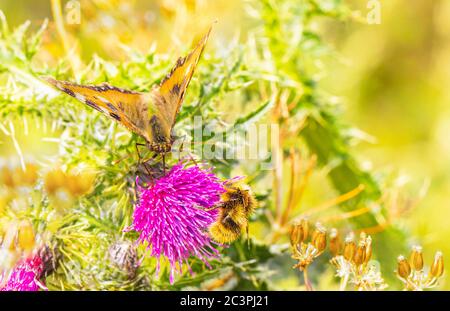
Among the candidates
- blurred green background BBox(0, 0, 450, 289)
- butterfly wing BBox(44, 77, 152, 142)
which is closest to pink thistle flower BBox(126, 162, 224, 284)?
butterfly wing BBox(44, 77, 152, 142)

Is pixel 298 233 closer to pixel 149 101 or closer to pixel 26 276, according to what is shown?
pixel 149 101

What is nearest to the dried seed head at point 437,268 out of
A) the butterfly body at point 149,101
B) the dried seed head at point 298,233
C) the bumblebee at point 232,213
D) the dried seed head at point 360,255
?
the dried seed head at point 360,255

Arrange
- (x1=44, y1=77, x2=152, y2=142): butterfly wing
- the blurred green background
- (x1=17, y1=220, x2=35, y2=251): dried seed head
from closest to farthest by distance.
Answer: (x1=44, y1=77, x2=152, y2=142): butterfly wing
(x1=17, y1=220, x2=35, y2=251): dried seed head
the blurred green background

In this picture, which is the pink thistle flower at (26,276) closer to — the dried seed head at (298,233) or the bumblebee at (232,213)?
the bumblebee at (232,213)

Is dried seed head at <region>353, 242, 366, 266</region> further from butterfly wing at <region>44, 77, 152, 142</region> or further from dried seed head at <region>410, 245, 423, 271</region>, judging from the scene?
butterfly wing at <region>44, 77, 152, 142</region>

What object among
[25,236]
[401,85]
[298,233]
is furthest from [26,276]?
[401,85]

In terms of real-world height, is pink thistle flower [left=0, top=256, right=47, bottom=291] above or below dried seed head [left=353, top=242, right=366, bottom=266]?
below

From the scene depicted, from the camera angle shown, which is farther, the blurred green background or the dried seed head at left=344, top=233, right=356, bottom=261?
the blurred green background
